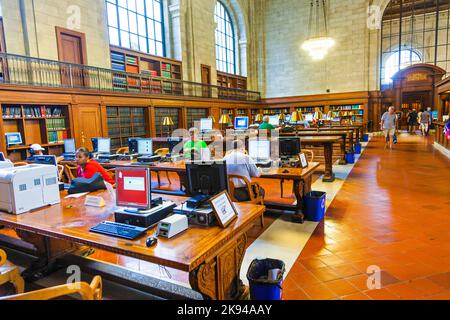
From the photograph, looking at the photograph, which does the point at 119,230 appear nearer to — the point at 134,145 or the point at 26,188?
the point at 26,188

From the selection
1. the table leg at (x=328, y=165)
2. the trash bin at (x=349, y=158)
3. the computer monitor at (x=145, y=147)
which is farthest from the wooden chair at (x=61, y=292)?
the trash bin at (x=349, y=158)

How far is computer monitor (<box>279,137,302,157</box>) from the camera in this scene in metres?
4.35

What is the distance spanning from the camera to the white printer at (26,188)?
7.47ft

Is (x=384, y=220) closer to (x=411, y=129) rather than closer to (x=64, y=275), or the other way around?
(x=64, y=275)

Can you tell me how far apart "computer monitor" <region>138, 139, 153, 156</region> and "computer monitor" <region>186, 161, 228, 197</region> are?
3.52m

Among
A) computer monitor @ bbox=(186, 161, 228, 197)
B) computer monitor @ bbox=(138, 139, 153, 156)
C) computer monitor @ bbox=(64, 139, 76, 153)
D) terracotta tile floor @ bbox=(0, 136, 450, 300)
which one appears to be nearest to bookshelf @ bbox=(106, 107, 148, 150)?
computer monitor @ bbox=(64, 139, 76, 153)

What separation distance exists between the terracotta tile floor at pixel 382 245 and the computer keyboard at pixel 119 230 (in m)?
1.20

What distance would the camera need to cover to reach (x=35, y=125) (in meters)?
6.88

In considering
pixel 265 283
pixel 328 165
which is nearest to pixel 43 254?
pixel 265 283

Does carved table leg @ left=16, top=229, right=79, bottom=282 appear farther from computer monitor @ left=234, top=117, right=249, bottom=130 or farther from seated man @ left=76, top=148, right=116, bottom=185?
computer monitor @ left=234, top=117, right=249, bottom=130

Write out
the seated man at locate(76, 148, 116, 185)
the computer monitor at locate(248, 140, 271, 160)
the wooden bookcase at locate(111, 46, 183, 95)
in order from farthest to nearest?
Result: the wooden bookcase at locate(111, 46, 183, 95) < the computer monitor at locate(248, 140, 271, 160) < the seated man at locate(76, 148, 116, 185)

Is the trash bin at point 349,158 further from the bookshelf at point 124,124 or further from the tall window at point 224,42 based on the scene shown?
the tall window at point 224,42

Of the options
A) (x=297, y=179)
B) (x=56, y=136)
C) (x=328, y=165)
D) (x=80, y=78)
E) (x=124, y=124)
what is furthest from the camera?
(x=124, y=124)

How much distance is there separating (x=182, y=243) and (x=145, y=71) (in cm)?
992
